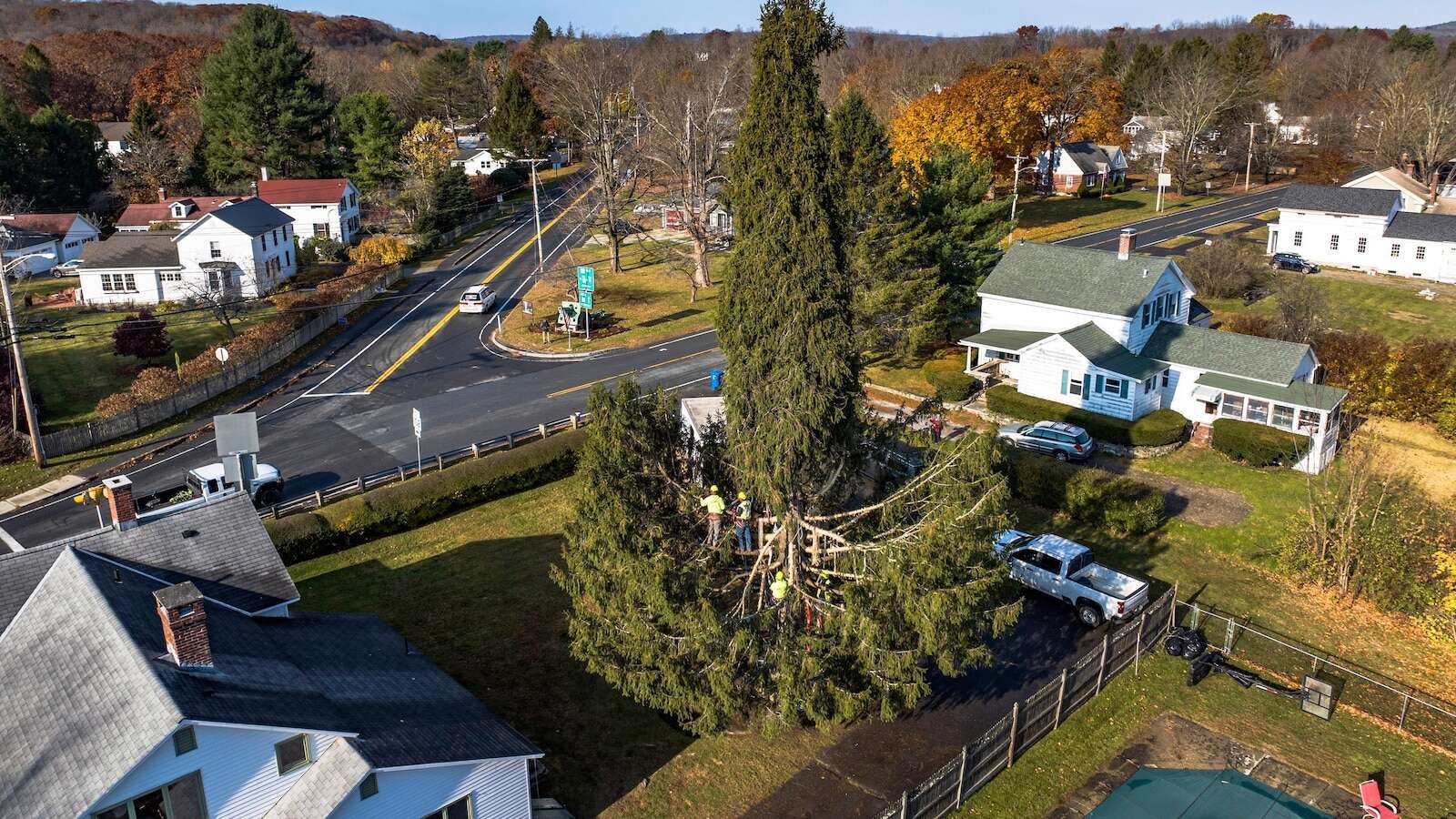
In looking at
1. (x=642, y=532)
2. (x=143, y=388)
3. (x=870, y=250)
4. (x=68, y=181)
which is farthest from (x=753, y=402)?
(x=68, y=181)

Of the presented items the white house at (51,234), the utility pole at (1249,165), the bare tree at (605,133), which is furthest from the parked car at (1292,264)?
the white house at (51,234)

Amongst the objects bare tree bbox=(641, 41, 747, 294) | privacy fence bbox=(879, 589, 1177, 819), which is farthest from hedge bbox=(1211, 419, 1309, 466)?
bare tree bbox=(641, 41, 747, 294)

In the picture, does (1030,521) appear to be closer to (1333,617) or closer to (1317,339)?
(1333,617)

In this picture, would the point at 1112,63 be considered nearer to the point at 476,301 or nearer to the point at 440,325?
the point at 476,301

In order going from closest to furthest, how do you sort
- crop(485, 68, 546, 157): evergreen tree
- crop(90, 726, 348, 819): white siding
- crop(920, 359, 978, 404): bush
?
crop(90, 726, 348, 819): white siding < crop(920, 359, 978, 404): bush < crop(485, 68, 546, 157): evergreen tree

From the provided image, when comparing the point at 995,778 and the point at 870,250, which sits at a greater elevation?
the point at 870,250

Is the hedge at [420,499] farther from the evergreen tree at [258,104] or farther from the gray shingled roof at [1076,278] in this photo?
the evergreen tree at [258,104]

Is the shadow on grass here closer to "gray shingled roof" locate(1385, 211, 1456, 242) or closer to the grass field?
the grass field
